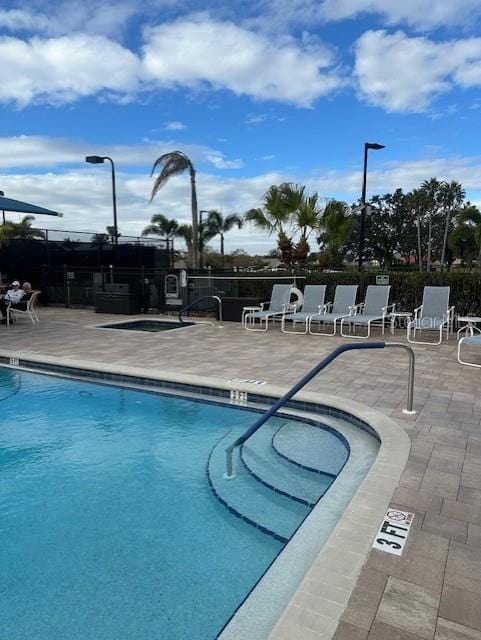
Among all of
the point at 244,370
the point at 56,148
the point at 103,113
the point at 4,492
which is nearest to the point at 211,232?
the point at 56,148

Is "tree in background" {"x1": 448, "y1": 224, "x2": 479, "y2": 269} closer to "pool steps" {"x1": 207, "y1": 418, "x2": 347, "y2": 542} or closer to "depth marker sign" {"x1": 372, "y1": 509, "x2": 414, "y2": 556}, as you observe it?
"pool steps" {"x1": 207, "y1": 418, "x2": 347, "y2": 542}

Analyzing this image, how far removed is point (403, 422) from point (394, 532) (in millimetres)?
1774

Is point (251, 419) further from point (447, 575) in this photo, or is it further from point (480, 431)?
point (447, 575)

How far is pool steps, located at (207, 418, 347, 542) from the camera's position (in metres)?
3.00

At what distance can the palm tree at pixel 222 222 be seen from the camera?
36875mm

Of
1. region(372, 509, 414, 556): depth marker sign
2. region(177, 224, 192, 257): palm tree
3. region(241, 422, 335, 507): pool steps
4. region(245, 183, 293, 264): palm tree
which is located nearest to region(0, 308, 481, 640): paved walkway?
region(372, 509, 414, 556): depth marker sign

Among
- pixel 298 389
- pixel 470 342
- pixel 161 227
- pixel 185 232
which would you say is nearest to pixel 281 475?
pixel 298 389

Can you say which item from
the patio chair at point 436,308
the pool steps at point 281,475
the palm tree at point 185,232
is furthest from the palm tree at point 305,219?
the palm tree at point 185,232

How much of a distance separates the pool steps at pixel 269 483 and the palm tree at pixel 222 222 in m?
33.7

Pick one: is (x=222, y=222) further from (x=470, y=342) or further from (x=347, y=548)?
(x=347, y=548)

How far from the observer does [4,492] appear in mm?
3553

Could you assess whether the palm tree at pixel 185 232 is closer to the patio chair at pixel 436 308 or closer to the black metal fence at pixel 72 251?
the black metal fence at pixel 72 251

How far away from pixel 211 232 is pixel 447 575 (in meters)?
36.3

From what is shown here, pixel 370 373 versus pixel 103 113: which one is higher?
pixel 103 113
